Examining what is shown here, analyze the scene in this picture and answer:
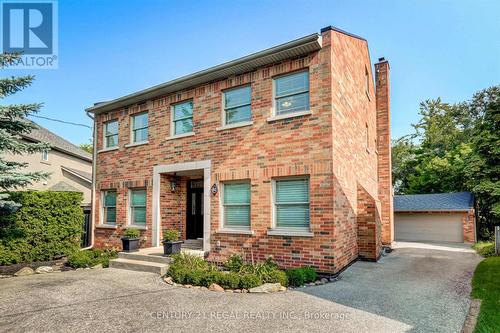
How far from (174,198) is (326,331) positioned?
27.6ft

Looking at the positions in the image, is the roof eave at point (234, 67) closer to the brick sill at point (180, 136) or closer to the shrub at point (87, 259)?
the brick sill at point (180, 136)

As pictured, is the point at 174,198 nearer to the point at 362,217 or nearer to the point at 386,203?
the point at 362,217

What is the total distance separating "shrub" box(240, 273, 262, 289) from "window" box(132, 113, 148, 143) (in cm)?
764

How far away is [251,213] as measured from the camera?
29.5 feet

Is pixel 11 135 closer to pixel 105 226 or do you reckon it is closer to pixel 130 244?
pixel 105 226

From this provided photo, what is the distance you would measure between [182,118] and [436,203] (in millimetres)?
18765

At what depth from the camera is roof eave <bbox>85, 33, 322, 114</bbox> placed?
8.36 m

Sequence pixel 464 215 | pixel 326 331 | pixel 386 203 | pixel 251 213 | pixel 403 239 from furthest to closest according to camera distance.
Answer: pixel 403 239
pixel 464 215
pixel 386 203
pixel 251 213
pixel 326 331

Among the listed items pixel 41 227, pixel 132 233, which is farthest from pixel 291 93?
pixel 41 227

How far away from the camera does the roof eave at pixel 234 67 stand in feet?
27.4

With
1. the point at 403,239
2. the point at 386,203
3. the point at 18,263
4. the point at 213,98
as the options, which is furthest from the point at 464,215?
the point at 18,263

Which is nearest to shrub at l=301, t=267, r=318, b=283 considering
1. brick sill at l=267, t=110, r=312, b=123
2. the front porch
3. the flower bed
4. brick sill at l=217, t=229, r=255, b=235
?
the flower bed

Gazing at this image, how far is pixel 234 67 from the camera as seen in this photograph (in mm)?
9500

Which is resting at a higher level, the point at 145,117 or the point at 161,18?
the point at 161,18
